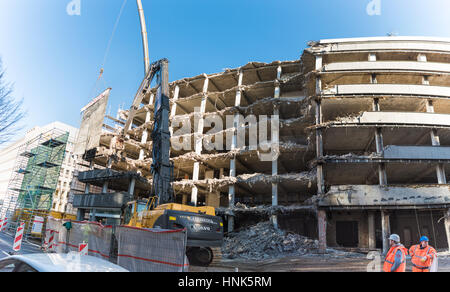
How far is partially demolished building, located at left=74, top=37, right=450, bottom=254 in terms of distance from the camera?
22.0 metres

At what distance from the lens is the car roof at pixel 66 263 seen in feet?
10.3

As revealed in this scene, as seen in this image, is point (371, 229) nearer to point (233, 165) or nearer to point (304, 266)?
point (233, 165)

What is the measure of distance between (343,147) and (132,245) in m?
24.5

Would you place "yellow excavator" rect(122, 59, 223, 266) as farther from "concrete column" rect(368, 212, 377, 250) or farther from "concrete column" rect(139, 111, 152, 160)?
"concrete column" rect(139, 111, 152, 160)

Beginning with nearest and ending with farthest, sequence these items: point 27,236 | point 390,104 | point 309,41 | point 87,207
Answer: point 27,236, point 390,104, point 309,41, point 87,207

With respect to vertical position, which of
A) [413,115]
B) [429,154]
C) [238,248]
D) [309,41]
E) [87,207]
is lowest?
[238,248]

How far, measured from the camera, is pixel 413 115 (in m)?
23.1

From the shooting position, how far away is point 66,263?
3.38 meters

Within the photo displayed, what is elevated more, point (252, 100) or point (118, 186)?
point (252, 100)

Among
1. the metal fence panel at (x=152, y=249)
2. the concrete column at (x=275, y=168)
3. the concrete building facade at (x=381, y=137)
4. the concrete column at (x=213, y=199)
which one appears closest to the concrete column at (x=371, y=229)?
the concrete building facade at (x=381, y=137)

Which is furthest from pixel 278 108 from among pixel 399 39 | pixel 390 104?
pixel 399 39
